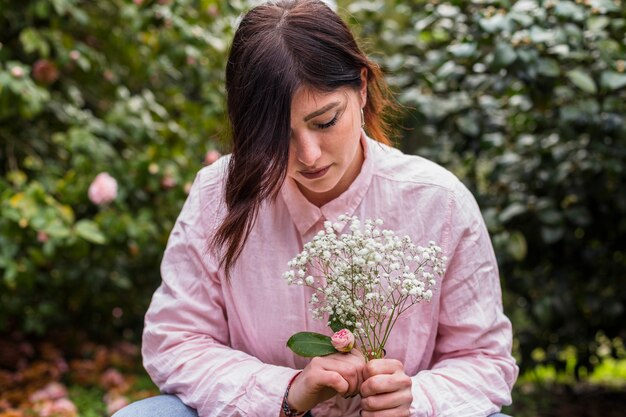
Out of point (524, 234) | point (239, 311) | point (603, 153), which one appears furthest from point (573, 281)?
point (239, 311)

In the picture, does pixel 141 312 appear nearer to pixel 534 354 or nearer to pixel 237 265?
pixel 534 354

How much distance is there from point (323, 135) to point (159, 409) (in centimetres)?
67

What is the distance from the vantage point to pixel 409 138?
3129 mm

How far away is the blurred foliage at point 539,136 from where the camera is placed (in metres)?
2.40

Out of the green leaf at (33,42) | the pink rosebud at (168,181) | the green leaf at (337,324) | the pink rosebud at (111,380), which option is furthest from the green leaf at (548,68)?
the pink rosebud at (111,380)

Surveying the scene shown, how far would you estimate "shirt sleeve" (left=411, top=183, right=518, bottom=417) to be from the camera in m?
1.71

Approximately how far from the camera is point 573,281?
2.88m

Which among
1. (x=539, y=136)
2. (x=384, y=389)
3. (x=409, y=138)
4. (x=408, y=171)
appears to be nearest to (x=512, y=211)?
(x=539, y=136)

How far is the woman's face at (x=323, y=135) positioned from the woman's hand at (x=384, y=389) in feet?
1.30

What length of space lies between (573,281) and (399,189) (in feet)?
4.39

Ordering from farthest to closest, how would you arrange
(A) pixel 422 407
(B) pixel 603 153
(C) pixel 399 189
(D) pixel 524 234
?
(D) pixel 524 234 < (B) pixel 603 153 < (C) pixel 399 189 < (A) pixel 422 407

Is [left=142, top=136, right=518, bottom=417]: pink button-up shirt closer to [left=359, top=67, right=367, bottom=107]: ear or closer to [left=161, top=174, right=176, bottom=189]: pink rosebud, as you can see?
[left=359, top=67, right=367, bottom=107]: ear

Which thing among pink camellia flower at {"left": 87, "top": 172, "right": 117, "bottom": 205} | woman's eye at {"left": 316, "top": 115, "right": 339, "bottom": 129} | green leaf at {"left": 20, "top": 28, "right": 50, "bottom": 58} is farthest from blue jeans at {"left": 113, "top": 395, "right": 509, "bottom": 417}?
green leaf at {"left": 20, "top": 28, "right": 50, "bottom": 58}

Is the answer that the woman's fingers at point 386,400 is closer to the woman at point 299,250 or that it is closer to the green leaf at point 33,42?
the woman at point 299,250
